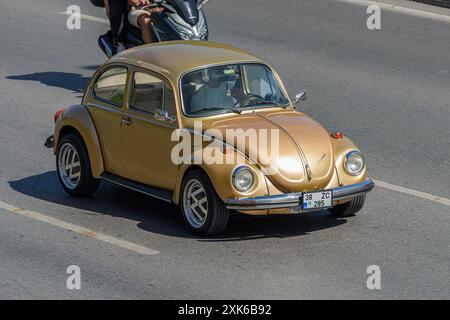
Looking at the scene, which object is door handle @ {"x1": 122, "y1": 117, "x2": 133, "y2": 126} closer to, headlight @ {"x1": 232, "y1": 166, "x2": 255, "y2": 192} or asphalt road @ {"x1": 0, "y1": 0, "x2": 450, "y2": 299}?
asphalt road @ {"x1": 0, "y1": 0, "x2": 450, "y2": 299}


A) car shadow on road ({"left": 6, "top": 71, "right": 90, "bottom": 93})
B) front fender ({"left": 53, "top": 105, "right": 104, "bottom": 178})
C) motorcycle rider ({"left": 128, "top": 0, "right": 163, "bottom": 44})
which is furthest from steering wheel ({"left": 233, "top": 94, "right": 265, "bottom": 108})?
car shadow on road ({"left": 6, "top": 71, "right": 90, "bottom": 93})

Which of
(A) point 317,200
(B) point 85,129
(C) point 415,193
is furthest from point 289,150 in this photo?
(B) point 85,129

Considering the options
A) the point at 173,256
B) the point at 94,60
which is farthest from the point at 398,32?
the point at 173,256

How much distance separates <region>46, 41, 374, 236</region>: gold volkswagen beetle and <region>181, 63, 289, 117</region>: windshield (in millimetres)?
10

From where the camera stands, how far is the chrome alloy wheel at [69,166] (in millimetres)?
12531

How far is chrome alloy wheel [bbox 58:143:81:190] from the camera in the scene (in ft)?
41.1

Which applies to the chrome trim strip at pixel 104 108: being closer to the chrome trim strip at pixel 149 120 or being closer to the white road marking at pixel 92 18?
the chrome trim strip at pixel 149 120

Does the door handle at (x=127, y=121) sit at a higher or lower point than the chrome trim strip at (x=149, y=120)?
lower

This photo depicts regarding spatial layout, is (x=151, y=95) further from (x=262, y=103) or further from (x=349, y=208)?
(x=349, y=208)

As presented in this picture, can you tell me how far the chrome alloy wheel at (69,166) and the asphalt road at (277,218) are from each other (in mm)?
192

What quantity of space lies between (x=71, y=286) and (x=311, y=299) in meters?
2.07

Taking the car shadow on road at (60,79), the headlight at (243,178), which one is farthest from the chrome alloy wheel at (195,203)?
the car shadow on road at (60,79)

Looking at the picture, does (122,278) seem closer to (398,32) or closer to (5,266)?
(5,266)

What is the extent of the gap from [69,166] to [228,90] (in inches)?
83.3
